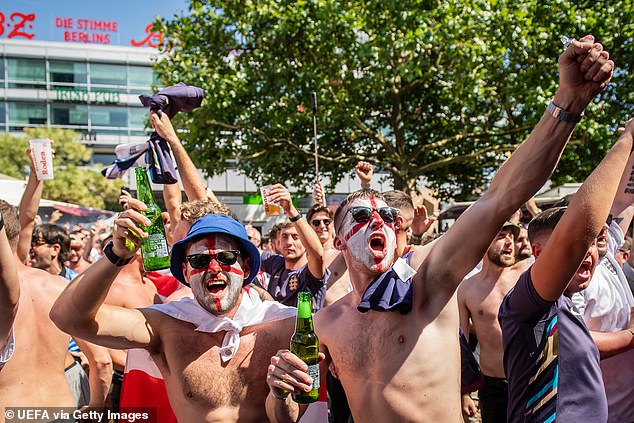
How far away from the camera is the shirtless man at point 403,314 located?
211cm

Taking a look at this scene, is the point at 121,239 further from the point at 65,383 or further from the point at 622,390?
the point at 622,390

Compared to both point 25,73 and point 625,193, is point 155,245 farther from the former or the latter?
point 25,73

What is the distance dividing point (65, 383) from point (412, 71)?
35.4ft

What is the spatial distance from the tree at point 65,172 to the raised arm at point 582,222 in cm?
3665

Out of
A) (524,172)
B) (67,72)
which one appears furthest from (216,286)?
(67,72)

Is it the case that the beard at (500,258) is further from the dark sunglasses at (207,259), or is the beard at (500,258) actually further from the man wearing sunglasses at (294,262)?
the dark sunglasses at (207,259)

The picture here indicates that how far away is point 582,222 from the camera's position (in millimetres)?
2145

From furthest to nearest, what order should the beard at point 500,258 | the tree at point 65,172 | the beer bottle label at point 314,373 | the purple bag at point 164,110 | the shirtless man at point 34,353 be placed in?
the tree at point 65,172 → the beard at point 500,258 → the purple bag at point 164,110 → the shirtless man at point 34,353 → the beer bottle label at point 314,373

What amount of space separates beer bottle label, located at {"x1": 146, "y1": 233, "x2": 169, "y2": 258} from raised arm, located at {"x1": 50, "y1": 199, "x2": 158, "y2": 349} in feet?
1.51

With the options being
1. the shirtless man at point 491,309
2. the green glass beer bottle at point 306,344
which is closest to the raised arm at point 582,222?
the green glass beer bottle at point 306,344

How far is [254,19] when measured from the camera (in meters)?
13.3

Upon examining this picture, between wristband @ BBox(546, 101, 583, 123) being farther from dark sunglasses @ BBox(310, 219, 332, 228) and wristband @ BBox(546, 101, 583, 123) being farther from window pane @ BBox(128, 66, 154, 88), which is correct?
window pane @ BBox(128, 66, 154, 88)

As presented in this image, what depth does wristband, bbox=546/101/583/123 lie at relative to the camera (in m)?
1.88

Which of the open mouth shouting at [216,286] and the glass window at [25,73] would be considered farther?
the glass window at [25,73]
